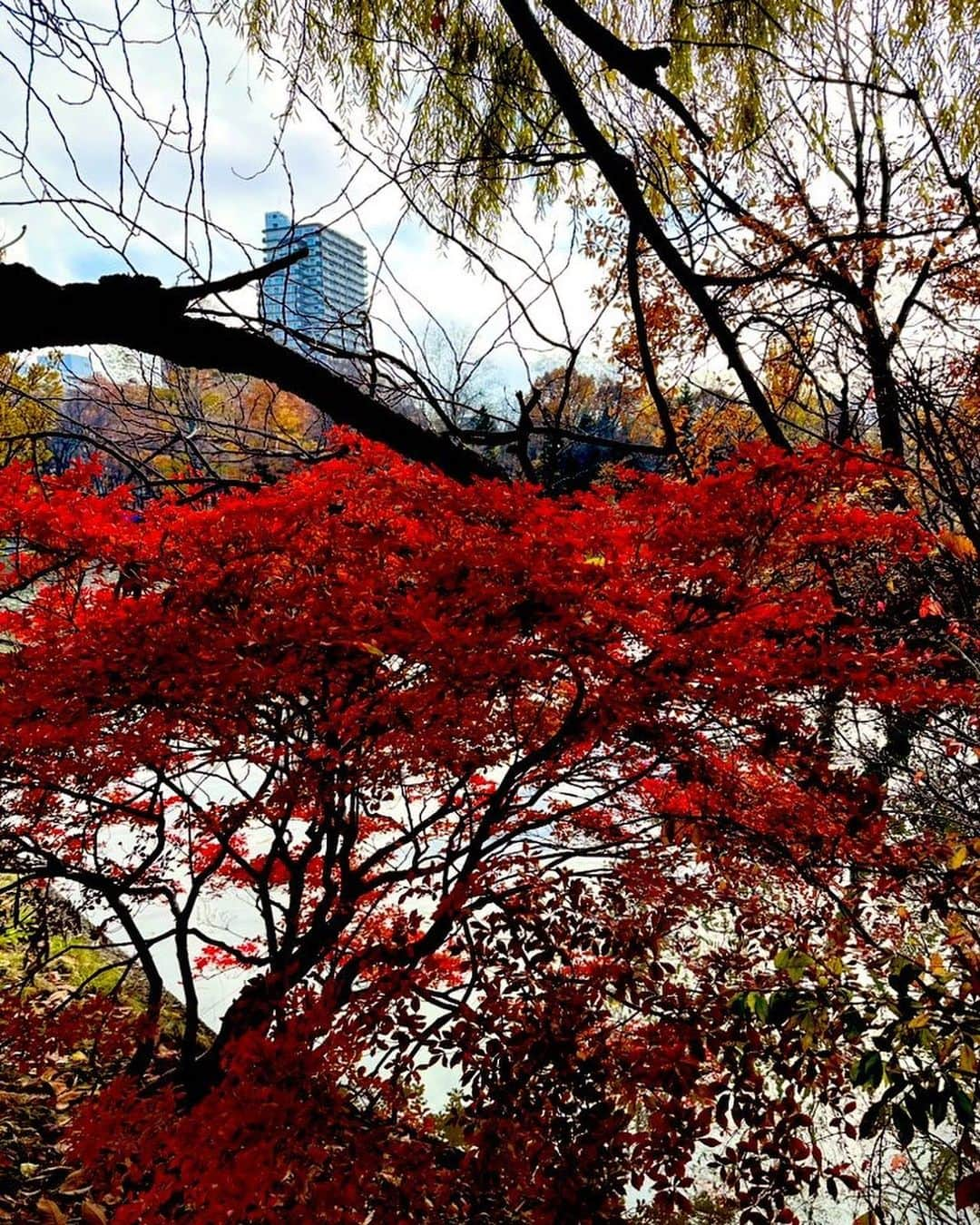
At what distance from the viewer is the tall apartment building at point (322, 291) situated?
9.75 feet

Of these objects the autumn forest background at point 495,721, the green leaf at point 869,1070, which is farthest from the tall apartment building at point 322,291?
the green leaf at point 869,1070

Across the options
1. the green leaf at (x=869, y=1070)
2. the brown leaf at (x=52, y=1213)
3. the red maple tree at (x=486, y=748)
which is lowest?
the brown leaf at (x=52, y=1213)

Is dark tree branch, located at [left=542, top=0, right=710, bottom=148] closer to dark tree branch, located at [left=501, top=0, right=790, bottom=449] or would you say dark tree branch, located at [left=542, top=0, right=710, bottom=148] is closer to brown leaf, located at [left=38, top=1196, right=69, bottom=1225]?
dark tree branch, located at [left=501, top=0, right=790, bottom=449]

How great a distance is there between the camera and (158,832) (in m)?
3.66

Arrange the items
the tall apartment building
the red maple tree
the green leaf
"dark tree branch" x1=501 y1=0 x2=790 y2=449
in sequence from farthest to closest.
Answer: the tall apartment building, the red maple tree, "dark tree branch" x1=501 y1=0 x2=790 y2=449, the green leaf

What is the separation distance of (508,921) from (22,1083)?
9.77ft

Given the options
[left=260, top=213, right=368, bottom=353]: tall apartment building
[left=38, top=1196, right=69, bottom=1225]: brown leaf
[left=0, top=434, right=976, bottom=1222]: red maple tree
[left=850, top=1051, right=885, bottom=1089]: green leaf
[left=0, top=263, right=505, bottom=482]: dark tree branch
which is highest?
[left=260, top=213, right=368, bottom=353]: tall apartment building

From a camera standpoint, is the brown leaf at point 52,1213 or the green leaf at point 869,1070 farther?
the brown leaf at point 52,1213

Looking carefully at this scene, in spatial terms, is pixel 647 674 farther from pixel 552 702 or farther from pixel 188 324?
pixel 188 324

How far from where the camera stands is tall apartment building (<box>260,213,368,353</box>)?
117 inches

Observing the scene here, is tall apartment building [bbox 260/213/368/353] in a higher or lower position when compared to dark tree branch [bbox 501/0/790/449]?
higher

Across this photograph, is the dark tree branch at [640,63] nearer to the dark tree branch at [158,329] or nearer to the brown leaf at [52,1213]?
the dark tree branch at [158,329]

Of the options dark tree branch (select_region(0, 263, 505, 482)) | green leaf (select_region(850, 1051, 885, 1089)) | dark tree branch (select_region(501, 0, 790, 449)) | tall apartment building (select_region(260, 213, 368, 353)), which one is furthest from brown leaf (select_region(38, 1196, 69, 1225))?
dark tree branch (select_region(501, 0, 790, 449))

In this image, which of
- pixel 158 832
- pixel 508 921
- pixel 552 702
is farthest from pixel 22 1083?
pixel 552 702
